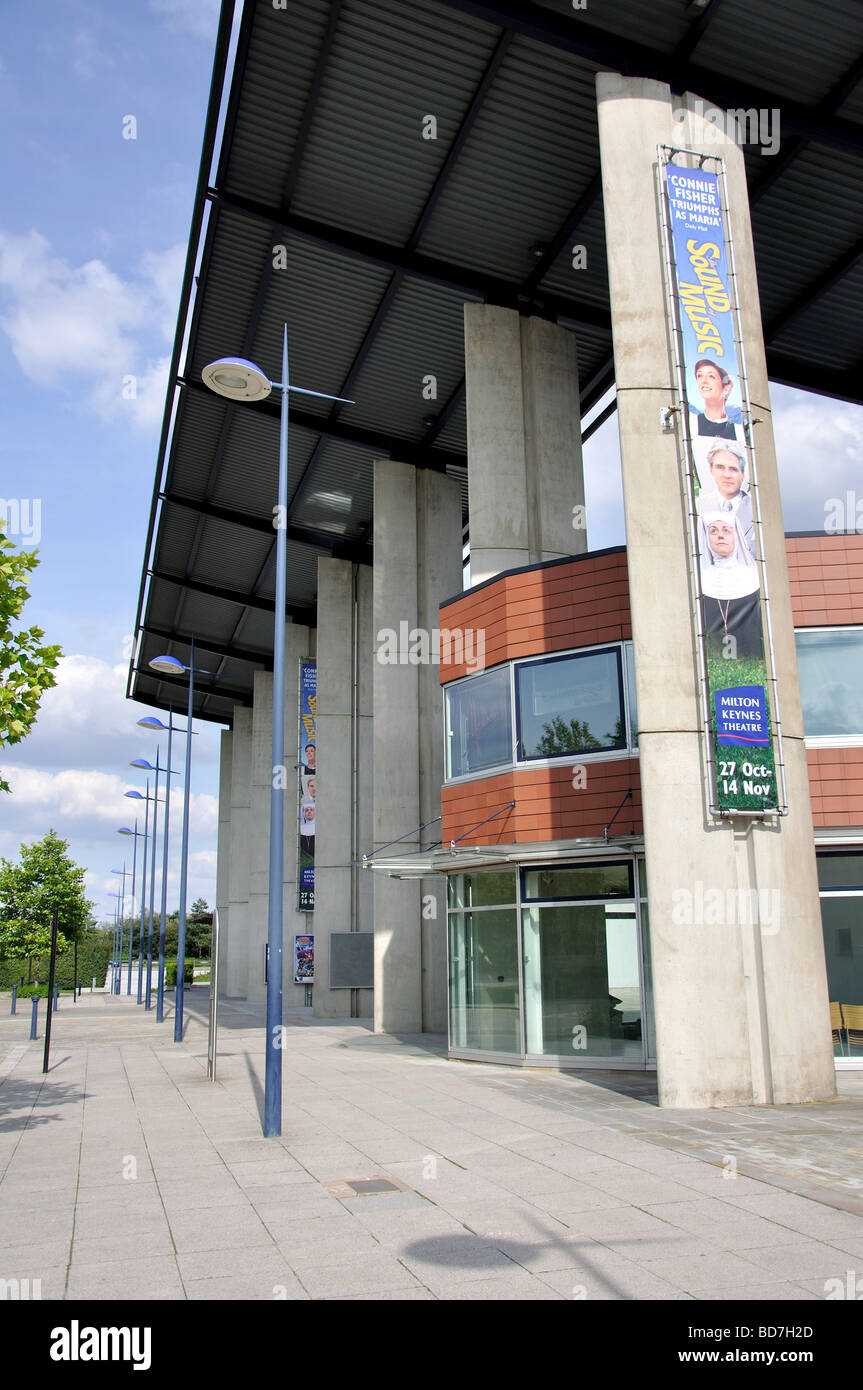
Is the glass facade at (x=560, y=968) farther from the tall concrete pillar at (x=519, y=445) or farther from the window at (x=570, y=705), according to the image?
the tall concrete pillar at (x=519, y=445)

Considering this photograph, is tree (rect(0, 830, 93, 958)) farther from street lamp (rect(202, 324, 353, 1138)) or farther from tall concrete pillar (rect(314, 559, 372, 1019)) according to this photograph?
street lamp (rect(202, 324, 353, 1138))

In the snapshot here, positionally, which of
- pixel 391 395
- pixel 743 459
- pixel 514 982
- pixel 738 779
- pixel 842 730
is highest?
pixel 391 395

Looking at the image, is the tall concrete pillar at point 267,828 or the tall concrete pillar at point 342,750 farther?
the tall concrete pillar at point 267,828

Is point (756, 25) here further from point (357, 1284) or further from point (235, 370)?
point (357, 1284)

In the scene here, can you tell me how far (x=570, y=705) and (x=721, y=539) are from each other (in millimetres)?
3919

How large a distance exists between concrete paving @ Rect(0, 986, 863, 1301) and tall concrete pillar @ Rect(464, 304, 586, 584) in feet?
31.1

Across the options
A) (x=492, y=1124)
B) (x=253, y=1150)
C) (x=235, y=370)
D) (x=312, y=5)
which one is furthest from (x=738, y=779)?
(x=312, y=5)

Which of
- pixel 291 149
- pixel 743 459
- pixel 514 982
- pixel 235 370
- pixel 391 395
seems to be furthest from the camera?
pixel 391 395

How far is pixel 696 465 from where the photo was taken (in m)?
14.1

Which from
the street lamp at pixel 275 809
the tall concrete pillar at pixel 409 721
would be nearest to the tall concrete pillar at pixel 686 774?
the street lamp at pixel 275 809

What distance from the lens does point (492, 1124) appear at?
39.2 ft

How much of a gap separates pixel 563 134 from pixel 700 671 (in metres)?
9.58

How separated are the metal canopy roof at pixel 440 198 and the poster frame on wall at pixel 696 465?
1.91 metres

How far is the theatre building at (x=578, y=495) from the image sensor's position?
13.4 meters
